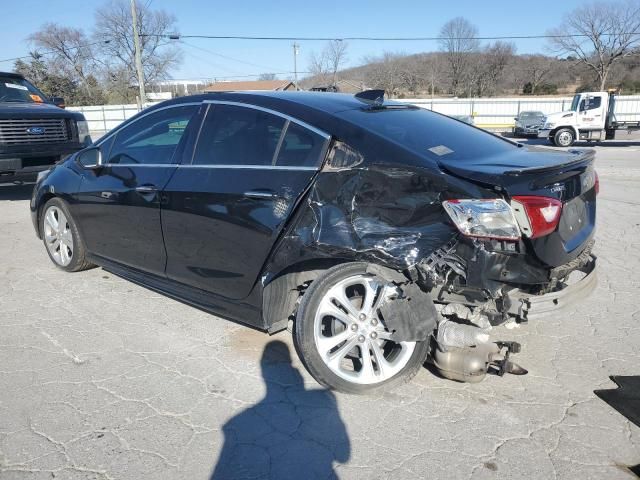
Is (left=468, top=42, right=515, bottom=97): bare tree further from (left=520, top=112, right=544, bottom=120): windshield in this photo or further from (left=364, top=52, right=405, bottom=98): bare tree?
(left=520, top=112, right=544, bottom=120): windshield

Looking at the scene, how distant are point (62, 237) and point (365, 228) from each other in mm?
3481

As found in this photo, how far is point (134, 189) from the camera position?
3.97 m

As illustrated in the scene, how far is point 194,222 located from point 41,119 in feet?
21.2

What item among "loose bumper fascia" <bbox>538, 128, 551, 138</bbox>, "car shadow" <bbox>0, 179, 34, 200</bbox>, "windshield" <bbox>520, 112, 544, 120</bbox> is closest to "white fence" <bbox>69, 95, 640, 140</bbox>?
"windshield" <bbox>520, 112, 544, 120</bbox>

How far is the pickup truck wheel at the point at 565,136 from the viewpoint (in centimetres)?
2247

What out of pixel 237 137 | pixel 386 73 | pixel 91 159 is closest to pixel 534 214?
pixel 237 137

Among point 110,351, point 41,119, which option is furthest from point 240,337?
point 41,119

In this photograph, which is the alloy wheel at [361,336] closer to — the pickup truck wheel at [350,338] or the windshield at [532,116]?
the pickup truck wheel at [350,338]

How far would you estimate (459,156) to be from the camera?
294 centimetres

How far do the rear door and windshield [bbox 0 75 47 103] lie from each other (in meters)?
7.35

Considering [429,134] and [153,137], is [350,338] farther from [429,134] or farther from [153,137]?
[153,137]

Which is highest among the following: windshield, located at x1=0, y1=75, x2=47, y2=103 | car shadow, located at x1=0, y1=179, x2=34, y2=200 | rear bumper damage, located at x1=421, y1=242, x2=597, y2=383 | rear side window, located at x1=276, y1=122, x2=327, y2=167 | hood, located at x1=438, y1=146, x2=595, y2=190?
windshield, located at x1=0, y1=75, x2=47, y2=103

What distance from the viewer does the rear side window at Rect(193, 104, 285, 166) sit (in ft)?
10.8

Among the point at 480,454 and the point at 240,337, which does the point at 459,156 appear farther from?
the point at 240,337
